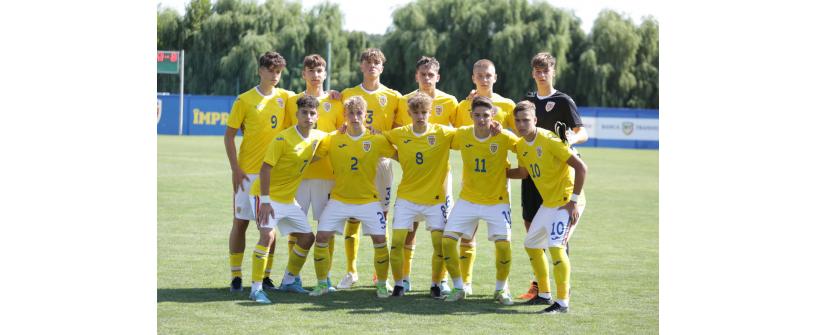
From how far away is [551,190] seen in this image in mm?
6676

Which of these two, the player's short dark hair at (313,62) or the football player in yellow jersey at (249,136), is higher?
the player's short dark hair at (313,62)

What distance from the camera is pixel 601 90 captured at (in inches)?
1672

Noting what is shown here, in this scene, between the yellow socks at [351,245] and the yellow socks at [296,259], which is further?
the yellow socks at [351,245]

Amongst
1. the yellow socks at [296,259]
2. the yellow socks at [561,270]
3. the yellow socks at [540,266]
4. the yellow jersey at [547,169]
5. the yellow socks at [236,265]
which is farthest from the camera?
the yellow socks at [236,265]

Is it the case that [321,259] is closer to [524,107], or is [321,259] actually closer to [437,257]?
[437,257]

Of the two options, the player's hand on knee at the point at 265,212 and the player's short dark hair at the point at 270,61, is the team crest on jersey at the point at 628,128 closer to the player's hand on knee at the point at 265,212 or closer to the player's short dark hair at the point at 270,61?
the player's short dark hair at the point at 270,61

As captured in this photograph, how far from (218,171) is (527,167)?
1293cm

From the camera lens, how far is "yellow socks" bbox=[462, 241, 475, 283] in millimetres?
7094

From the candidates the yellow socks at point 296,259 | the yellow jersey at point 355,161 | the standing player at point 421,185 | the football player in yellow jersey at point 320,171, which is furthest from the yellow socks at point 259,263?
the standing player at point 421,185

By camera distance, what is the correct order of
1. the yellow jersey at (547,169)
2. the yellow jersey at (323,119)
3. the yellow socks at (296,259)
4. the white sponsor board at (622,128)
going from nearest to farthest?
the yellow jersey at (547,169), the yellow socks at (296,259), the yellow jersey at (323,119), the white sponsor board at (622,128)

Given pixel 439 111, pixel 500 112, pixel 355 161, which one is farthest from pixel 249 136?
pixel 500 112

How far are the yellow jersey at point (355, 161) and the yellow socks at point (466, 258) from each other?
2.54ft

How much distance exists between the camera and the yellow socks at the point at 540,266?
6746 millimetres

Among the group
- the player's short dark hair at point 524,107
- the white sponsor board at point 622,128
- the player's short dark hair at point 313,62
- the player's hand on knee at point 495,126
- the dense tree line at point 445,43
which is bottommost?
the player's hand on knee at point 495,126
